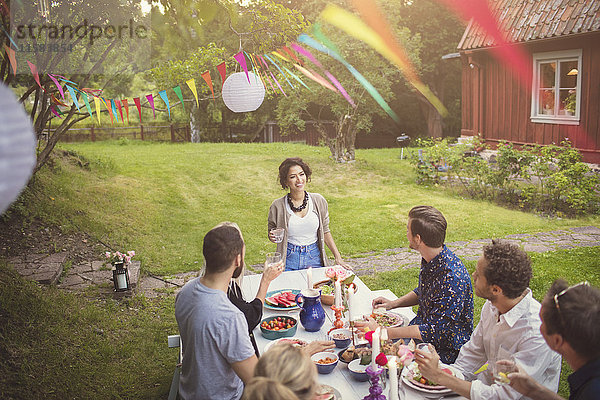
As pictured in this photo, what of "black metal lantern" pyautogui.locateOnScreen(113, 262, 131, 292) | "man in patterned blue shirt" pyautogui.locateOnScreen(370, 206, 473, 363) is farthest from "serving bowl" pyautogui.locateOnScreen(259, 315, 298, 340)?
"black metal lantern" pyautogui.locateOnScreen(113, 262, 131, 292)

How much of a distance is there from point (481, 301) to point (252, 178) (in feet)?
18.6

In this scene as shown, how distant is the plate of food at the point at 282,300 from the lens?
2.64 metres

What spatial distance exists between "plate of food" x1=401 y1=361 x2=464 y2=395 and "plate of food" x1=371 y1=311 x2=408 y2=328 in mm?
436

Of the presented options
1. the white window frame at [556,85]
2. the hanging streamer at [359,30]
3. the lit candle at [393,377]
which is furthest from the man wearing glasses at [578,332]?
the hanging streamer at [359,30]

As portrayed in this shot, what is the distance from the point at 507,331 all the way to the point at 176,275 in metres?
4.09

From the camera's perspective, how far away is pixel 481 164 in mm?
7723

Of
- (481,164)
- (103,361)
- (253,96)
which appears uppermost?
(253,96)

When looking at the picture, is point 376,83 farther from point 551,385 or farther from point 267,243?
point 551,385

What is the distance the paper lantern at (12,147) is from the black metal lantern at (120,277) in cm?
354

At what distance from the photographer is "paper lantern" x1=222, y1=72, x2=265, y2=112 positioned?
3953 mm

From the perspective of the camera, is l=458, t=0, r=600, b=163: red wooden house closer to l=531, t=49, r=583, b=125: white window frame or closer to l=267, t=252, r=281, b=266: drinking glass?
l=531, t=49, r=583, b=125: white window frame

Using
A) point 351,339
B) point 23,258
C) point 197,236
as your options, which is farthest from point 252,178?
point 351,339

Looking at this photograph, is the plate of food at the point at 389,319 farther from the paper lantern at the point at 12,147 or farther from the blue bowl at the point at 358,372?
the paper lantern at the point at 12,147

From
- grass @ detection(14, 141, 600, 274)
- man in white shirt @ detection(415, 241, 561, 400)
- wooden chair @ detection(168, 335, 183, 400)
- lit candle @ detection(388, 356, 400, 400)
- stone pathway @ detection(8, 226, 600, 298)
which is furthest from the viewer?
grass @ detection(14, 141, 600, 274)
